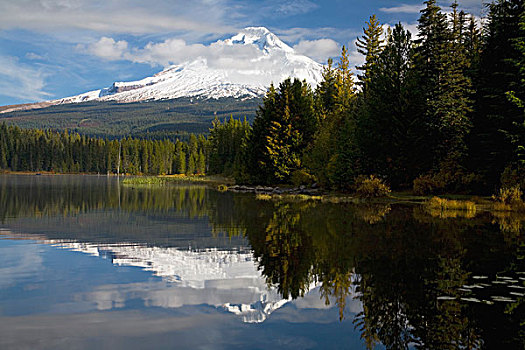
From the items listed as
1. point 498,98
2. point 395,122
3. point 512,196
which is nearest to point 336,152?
point 395,122

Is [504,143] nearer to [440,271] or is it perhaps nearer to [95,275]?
[440,271]

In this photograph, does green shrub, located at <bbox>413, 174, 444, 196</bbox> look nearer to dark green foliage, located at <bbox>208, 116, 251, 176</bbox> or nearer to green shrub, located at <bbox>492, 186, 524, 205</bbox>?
green shrub, located at <bbox>492, 186, 524, 205</bbox>

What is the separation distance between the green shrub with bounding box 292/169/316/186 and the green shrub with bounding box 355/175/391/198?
583 inches

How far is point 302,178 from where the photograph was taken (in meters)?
61.0

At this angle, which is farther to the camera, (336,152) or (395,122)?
(336,152)

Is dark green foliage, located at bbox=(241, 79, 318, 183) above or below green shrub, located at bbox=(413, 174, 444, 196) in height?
above

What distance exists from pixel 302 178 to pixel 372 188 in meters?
17.7

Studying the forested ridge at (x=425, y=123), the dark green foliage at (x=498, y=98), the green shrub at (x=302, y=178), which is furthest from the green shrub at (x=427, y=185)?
the green shrub at (x=302, y=178)

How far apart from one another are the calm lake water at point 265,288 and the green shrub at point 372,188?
20.8 m

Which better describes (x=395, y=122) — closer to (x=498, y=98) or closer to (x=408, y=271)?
(x=498, y=98)

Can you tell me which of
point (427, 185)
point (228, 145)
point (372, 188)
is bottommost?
point (372, 188)

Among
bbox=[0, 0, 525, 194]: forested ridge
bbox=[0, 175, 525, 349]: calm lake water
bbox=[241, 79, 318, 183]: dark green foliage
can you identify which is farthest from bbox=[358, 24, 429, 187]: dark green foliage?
bbox=[0, 175, 525, 349]: calm lake water

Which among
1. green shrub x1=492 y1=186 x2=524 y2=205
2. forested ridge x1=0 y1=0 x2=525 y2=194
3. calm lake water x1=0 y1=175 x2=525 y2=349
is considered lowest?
calm lake water x1=0 y1=175 x2=525 y2=349

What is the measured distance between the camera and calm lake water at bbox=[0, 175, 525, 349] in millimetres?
8234
